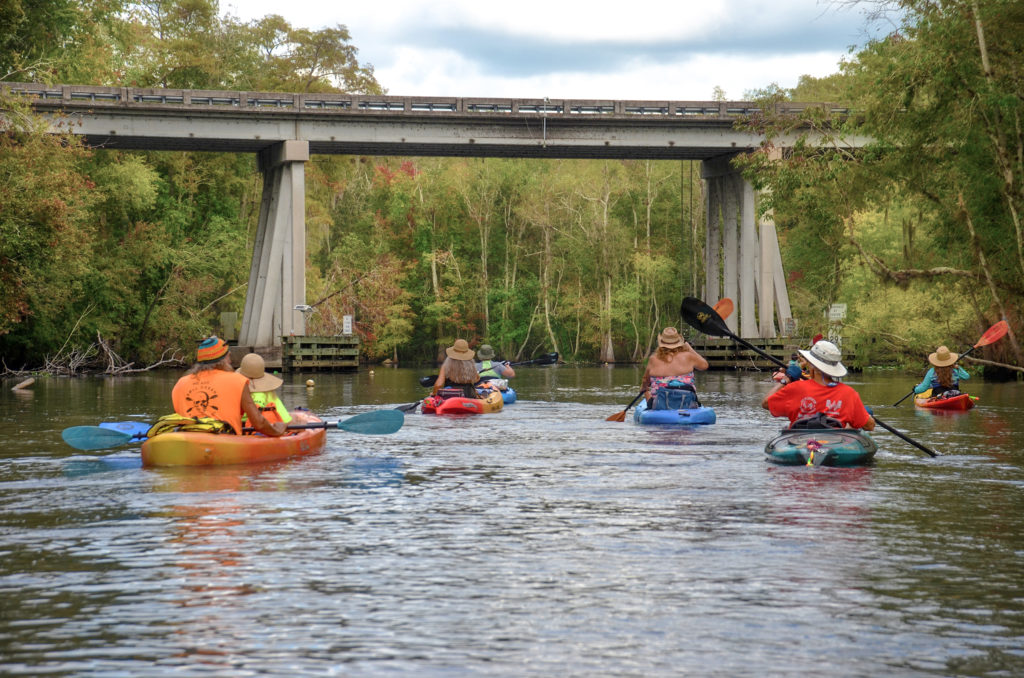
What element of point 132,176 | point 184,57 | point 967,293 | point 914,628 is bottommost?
point 914,628

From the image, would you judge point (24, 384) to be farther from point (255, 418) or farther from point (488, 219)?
point (488, 219)

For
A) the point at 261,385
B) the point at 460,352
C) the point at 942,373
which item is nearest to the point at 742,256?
the point at 942,373

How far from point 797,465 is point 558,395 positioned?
66.1 feet

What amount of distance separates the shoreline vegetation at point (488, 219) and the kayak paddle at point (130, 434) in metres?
14.3

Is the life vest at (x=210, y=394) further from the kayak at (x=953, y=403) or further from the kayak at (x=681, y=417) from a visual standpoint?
the kayak at (x=953, y=403)

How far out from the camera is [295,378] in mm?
49250

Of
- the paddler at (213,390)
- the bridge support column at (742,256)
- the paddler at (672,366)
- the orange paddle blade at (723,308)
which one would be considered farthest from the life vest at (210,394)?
the bridge support column at (742,256)

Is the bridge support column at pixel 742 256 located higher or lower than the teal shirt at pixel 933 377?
higher

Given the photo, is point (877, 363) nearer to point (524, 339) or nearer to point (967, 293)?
point (524, 339)

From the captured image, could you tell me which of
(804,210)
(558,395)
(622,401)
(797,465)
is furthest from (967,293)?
(797,465)

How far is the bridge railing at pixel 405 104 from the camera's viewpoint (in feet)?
163

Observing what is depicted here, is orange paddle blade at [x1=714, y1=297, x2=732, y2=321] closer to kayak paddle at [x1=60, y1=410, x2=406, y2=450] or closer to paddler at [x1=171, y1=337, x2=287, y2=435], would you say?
kayak paddle at [x1=60, y1=410, x2=406, y2=450]

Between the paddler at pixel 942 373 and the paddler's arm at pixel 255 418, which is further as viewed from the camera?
the paddler at pixel 942 373

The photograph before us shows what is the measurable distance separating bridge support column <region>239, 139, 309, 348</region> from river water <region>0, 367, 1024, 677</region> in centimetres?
3502
